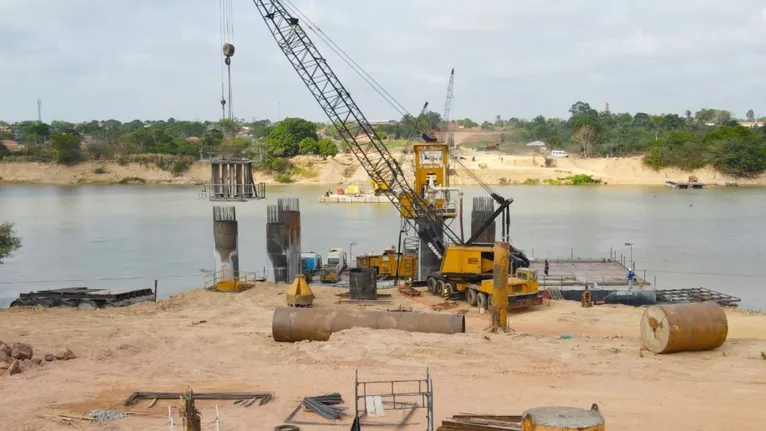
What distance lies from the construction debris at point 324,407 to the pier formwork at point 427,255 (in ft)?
62.2

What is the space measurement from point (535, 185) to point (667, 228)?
162 feet

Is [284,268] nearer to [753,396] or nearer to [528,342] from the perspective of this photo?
[528,342]

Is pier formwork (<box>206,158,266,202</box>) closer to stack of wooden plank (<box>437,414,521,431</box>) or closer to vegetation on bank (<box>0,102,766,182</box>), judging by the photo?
stack of wooden plank (<box>437,414,521,431</box>)

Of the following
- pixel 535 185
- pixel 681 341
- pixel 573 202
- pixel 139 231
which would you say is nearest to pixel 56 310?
pixel 681 341

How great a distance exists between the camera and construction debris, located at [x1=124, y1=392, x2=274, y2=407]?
1280 cm

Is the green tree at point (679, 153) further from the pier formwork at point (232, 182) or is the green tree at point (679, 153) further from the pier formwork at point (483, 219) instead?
the pier formwork at point (232, 182)

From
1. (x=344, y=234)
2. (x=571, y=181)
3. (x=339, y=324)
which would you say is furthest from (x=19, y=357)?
(x=571, y=181)

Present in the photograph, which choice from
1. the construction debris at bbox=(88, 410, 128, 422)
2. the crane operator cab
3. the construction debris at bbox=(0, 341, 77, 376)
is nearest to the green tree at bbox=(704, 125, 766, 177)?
the crane operator cab

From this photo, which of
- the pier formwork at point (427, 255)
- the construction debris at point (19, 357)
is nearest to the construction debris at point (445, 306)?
the pier formwork at point (427, 255)

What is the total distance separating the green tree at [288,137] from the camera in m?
110

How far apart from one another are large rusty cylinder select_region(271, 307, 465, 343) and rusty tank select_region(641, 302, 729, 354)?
444cm

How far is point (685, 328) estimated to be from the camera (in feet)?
50.2

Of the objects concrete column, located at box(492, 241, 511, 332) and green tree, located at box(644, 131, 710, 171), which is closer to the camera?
concrete column, located at box(492, 241, 511, 332)

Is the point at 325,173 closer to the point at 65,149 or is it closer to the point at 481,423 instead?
the point at 65,149
